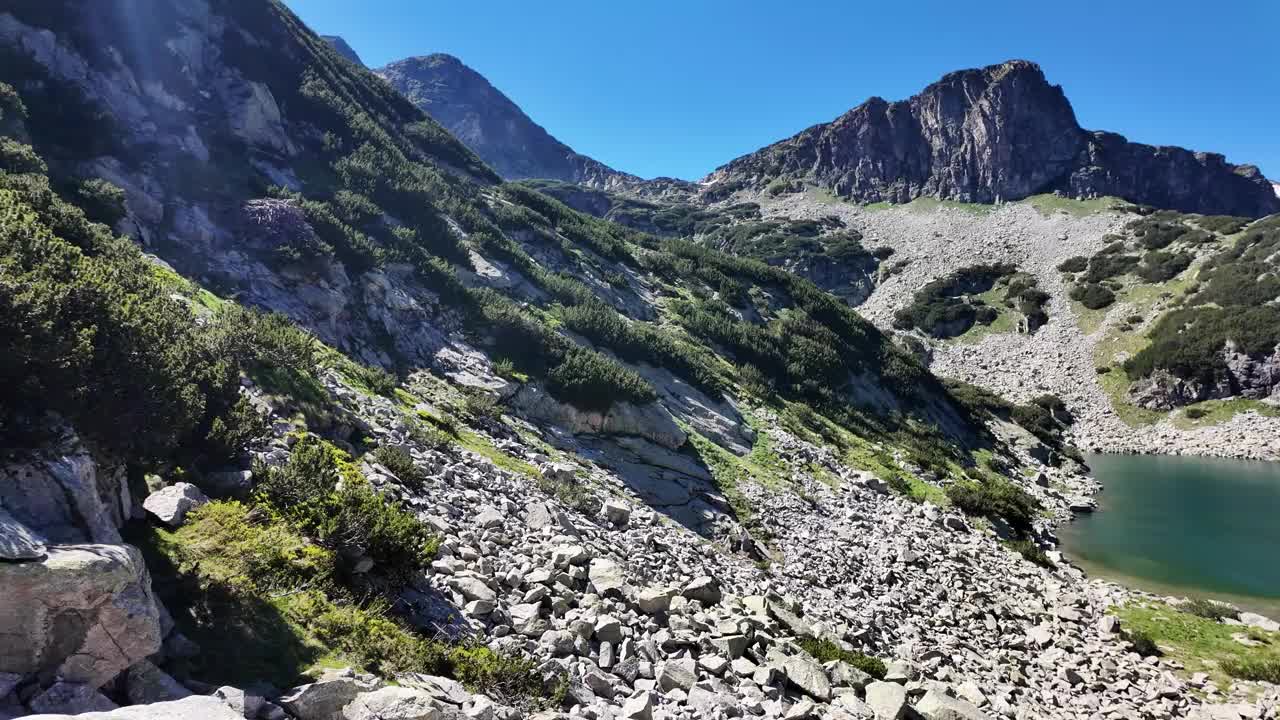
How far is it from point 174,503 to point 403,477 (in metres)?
4.30

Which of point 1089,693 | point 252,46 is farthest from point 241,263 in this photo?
point 1089,693

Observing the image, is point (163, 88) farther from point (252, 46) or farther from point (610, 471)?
point (610, 471)

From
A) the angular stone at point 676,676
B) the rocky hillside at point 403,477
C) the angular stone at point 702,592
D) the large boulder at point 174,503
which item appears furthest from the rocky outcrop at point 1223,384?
the large boulder at point 174,503

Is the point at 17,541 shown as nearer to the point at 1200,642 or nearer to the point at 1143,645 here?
the point at 1143,645

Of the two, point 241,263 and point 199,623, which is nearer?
point 199,623

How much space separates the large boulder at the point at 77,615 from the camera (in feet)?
13.9

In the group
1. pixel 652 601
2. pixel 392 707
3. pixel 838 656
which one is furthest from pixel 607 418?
pixel 392 707

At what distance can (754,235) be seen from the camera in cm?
10769

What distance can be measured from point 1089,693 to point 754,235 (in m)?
99.7

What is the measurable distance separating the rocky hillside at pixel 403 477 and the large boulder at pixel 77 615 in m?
0.02

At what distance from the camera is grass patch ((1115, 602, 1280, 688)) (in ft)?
47.2

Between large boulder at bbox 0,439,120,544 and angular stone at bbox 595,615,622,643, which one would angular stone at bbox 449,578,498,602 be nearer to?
angular stone at bbox 595,615,622,643

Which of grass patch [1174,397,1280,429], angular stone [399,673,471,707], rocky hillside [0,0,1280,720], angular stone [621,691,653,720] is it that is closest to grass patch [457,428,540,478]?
rocky hillside [0,0,1280,720]

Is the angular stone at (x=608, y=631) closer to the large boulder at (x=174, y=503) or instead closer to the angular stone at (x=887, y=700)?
the angular stone at (x=887, y=700)
